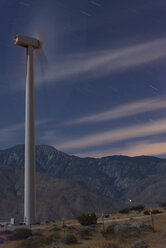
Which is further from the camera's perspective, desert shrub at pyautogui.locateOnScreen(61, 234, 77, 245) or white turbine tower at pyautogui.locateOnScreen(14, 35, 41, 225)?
white turbine tower at pyautogui.locateOnScreen(14, 35, 41, 225)

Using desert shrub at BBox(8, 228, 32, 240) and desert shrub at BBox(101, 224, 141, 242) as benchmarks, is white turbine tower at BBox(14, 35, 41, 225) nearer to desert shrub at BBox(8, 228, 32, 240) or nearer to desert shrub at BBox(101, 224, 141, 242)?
desert shrub at BBox(8, 228, 32, 240)

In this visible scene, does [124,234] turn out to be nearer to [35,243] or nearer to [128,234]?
[128,234]

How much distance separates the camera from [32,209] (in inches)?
2154

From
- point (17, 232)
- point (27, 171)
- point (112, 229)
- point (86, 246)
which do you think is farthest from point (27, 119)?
point (86, 246)

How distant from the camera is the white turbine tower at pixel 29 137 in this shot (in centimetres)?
5469

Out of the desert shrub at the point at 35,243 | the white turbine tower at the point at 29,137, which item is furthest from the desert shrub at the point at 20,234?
the white turbine tower at the point at 29,137

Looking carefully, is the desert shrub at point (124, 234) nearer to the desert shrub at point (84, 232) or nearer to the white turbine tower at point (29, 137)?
the desert shrub at point (84, 232)

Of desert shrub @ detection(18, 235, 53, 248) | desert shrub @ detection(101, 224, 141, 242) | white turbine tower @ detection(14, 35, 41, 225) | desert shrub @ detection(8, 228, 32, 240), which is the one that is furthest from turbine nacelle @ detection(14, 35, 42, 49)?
desert shrub @ detection(101, 224, 141, 242)

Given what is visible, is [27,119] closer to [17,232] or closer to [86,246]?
[17,232]

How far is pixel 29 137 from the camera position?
57.7m

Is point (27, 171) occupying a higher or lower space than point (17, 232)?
higher

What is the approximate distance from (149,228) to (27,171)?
3116cm

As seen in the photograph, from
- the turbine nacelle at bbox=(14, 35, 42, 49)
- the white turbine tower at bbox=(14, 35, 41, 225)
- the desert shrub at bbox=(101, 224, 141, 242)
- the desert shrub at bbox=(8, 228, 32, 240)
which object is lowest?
the desert shrub at bbox=(8, 228, 32, 240)

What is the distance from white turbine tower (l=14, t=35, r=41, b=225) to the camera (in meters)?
54.7
